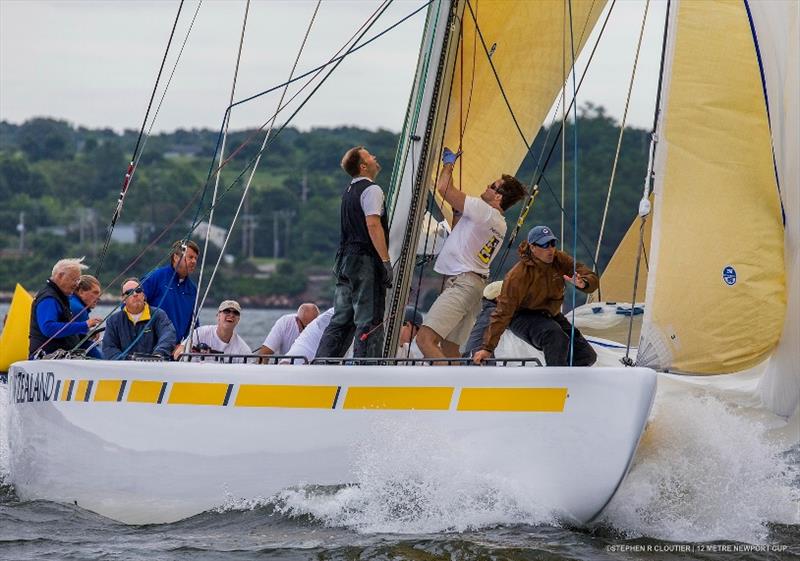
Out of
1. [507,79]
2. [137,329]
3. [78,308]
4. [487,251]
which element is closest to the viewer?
[487,251]

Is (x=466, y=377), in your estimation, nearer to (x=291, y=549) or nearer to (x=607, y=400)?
(x=607, y=400)

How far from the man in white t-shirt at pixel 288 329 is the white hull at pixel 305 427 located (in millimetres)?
1495

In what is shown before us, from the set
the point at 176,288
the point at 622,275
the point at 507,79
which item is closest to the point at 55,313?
the point at 176,288

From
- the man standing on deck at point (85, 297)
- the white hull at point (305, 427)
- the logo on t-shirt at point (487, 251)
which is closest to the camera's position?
the white hull at point (305, 427)

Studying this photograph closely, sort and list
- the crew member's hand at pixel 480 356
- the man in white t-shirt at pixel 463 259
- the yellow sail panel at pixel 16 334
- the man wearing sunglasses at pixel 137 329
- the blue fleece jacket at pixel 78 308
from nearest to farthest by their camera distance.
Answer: the crew member's hand at pixel 480 356 < the man in white t-shirt at pixel 463 259 < the man wearing sunglasses at pixel 137 329 < the blue fleece jacket at pixel 78 308 < the yellow sail panel at pixel 16 334

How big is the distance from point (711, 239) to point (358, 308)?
181 cm

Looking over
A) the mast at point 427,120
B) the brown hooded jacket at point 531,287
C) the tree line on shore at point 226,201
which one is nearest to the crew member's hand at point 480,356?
the brown hooded jacket at point 531,287

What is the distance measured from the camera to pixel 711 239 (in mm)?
7578

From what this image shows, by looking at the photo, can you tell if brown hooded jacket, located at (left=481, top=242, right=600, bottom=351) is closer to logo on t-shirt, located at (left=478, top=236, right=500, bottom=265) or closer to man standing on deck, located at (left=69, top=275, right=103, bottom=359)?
logo on t-shirt, located at (left=478, top=236, right=500, bottom=265)

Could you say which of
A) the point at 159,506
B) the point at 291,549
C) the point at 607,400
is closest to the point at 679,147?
the point at 607,400

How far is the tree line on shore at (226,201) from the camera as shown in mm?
60281

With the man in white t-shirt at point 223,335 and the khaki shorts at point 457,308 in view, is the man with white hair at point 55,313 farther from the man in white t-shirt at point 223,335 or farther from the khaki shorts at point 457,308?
the khaki shorts at point 457,308

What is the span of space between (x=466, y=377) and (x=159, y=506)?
70.2 inches

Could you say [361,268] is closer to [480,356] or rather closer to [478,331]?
[478,331]
